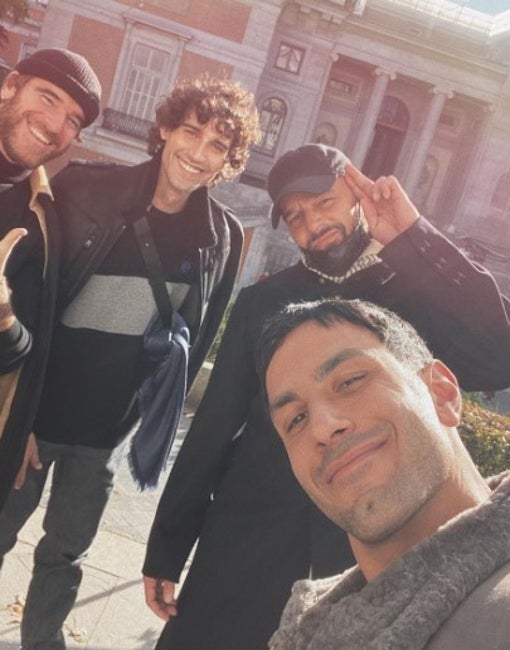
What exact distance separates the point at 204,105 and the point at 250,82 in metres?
18.7

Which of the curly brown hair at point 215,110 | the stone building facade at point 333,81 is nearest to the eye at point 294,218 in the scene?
the curly brown hair at point 215,110

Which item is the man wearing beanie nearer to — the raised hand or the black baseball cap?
the raised hand

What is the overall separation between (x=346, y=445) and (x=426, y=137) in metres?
26.6

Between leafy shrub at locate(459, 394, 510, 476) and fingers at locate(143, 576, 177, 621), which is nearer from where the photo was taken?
fingers at locate(143, 576, 177, 621)

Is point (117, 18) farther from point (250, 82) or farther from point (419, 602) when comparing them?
point (419, 602)

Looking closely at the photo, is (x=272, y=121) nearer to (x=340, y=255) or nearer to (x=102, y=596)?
(x=102, y=596)

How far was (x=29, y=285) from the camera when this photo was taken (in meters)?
2.28

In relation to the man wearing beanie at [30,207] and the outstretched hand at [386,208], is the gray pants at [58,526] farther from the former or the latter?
the outstretched hand at [386,208]

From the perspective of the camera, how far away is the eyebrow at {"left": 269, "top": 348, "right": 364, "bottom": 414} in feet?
4.43

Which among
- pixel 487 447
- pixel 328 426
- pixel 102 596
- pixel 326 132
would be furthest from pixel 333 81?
pixel 328 426

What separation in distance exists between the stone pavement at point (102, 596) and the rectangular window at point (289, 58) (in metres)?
22.5

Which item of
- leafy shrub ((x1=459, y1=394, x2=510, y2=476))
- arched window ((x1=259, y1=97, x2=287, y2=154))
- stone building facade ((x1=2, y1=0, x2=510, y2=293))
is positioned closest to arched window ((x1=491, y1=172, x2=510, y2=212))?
stone building facade ((x1=2, y1=0, x2=510, y2=293))

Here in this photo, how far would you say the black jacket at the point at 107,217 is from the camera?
2.46m

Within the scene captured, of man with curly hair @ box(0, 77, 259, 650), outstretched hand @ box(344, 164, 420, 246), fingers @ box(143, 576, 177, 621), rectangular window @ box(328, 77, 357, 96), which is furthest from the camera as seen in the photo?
rectangular window @ box(328, 77, 357, 96)
